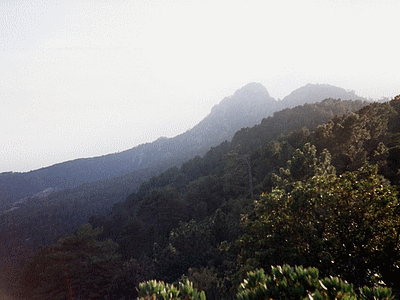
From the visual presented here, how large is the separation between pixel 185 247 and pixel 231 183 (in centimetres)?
1883

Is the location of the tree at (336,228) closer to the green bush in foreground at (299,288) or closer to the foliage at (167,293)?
the green bush in foreground at (299,288)

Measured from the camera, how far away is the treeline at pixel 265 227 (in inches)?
389

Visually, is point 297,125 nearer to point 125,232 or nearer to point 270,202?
point 125,232

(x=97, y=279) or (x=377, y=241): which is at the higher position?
(x=377, y=241)

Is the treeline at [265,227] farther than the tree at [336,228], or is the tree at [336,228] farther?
the treeline at [265,227]

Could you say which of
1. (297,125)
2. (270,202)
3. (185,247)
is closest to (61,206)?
(185,247)

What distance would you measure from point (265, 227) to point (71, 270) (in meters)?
26.1

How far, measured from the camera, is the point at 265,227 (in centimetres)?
1266

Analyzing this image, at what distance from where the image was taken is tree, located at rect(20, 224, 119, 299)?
86.9 feet

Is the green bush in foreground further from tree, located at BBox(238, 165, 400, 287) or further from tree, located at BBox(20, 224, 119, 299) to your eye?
tree, located at BBox(20, 224, 119, 299)

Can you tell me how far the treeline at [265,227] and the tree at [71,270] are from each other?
121mm

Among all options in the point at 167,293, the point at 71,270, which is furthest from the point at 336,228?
the point at 71,270

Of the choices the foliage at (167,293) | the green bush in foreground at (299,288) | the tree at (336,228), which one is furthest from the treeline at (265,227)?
the foliage at (167,293)

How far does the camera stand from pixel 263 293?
16.9 feet
